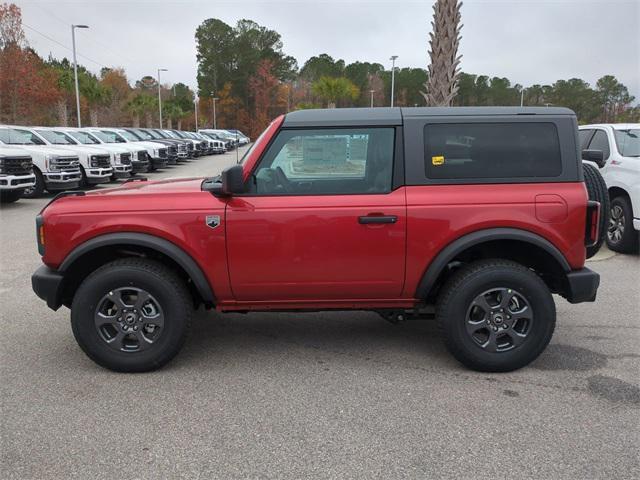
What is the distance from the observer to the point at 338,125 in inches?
149

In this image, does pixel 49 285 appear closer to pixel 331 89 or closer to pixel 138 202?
pixel 138 202

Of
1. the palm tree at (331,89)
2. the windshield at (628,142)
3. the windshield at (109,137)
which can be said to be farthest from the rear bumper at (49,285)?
the palm tree at (331,89)

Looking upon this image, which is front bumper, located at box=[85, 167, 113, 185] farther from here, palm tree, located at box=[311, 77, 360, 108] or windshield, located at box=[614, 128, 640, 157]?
palm tree, located at box=[311, 77, 360, 108]

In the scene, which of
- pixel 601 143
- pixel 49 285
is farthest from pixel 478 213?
pixel 601 143

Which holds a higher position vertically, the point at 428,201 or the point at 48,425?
the point at 428,201

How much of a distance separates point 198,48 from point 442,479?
86.0 meters

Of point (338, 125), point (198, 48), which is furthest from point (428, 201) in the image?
point (198, 48)

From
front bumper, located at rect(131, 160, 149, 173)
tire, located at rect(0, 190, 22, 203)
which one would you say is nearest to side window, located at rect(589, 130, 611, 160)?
tire, located at rect(0, 190, 22, 203)

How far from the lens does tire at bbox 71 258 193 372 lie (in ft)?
12.2

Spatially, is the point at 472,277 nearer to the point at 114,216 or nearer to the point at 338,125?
the point at 338,125

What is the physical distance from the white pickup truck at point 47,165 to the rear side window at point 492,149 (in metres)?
12.0

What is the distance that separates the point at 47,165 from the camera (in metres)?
13.4

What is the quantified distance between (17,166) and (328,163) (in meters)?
10.6

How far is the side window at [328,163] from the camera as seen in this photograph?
12.3ft
